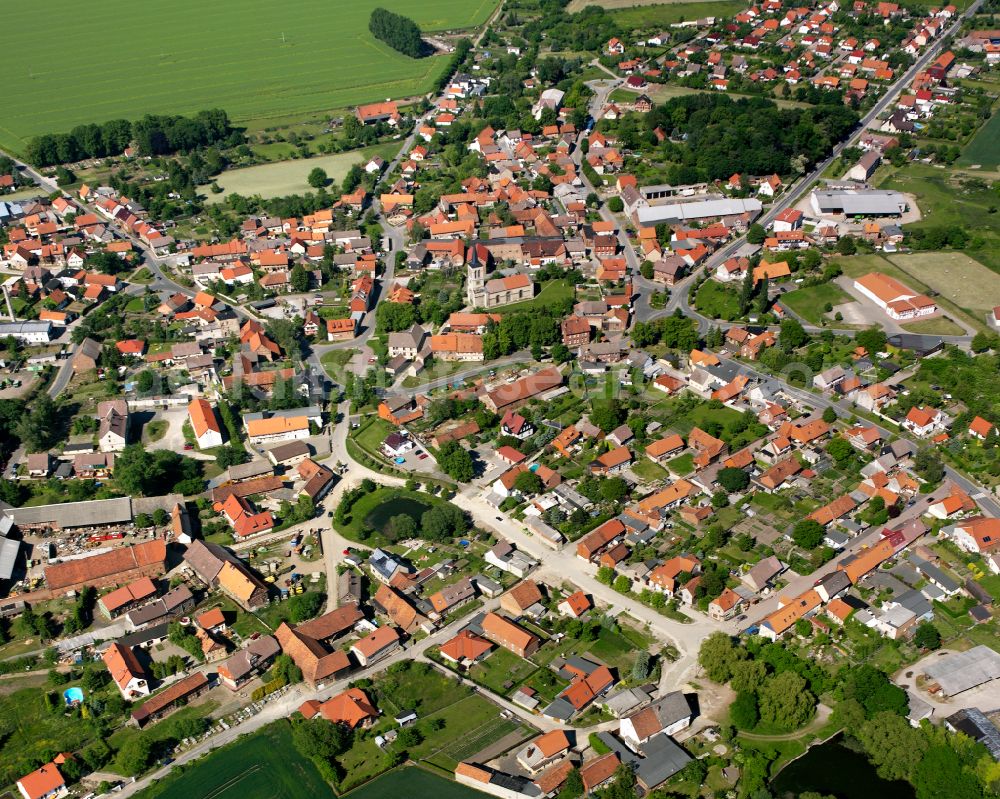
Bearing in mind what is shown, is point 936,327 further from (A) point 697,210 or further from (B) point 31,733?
(B) point 31,733

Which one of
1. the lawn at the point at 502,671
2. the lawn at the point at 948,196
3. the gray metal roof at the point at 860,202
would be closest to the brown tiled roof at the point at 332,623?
the lawn at the point at 502,671

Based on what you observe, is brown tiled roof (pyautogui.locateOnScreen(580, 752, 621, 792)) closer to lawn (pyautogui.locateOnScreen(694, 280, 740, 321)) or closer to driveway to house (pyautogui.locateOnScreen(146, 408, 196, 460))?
driveway to house (pyautogui.locateOnScreen(146, 408, 196, 460))

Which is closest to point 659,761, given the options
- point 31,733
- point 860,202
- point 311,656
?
point 311,656

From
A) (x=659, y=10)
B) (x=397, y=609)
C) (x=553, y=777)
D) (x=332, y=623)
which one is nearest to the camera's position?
(x=553, y=777)

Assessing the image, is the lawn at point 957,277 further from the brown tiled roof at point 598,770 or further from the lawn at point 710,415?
the brown tiled roof at point 598,770

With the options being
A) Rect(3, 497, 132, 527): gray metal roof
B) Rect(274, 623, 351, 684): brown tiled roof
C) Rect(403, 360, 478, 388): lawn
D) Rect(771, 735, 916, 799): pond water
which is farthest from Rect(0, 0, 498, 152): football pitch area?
Rect(771, 735, 916, 799): pond water
